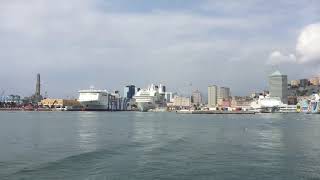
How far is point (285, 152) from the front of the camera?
34.6m

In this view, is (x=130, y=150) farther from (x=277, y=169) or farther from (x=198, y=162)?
(x=277, y=169)

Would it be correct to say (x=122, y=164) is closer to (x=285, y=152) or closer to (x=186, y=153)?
(x=186, y=153)

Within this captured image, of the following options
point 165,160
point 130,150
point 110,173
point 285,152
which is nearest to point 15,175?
point 110,173

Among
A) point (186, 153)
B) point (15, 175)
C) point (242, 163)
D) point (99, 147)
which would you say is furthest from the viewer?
point (99, 147)

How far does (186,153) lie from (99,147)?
752 cm

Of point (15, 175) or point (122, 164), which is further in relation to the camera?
point (122, 164)

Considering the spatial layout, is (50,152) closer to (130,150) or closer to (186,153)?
(130,150)

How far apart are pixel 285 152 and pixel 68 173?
55.3ft

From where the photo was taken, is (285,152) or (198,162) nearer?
(198,162)

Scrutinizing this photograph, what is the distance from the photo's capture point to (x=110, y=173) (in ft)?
80.6

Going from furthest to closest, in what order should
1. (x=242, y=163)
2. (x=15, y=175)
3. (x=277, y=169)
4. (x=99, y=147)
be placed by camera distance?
1. (x=99, y=147)
2. (x=242, y=163)
3. (x=277, y=169)
4. (x=15, y=175)

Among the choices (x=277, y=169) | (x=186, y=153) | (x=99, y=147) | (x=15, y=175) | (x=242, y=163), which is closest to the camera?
(x=15, y=175)

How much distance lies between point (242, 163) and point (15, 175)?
12676mm

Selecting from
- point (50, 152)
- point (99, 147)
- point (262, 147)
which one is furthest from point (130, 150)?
point (262, 147)
